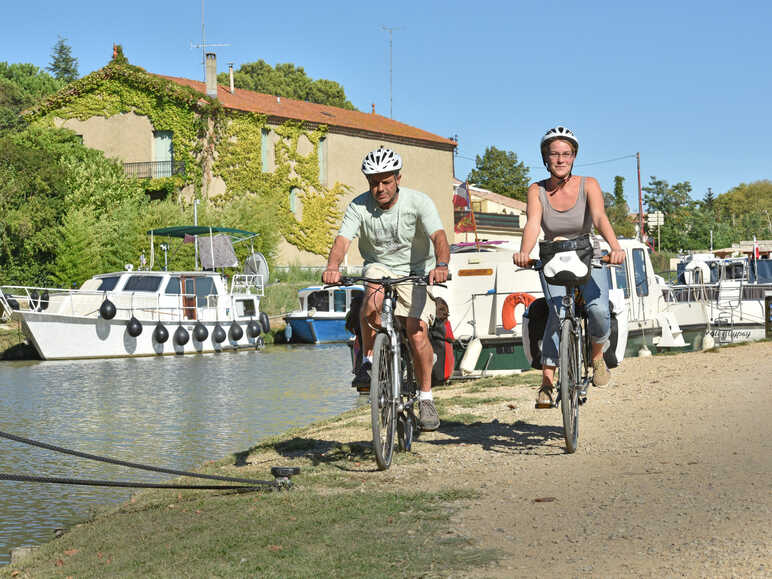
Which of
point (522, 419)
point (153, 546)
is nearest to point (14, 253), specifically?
point (522, 419)

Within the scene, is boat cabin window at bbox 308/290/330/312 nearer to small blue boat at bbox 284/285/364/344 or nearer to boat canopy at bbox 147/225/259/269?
small blue boat at bbox 284/285/364/344

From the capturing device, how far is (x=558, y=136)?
7.74m

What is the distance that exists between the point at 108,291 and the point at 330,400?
53.1 feet

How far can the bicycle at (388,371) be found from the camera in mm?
6941

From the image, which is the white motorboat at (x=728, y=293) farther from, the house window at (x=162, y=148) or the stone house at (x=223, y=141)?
the house window at (x=162, y=148)

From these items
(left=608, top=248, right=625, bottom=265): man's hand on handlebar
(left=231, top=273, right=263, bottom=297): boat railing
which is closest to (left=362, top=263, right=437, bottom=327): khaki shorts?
(left=608, top=248, right=625, bottom=265): man's hand on handlebar

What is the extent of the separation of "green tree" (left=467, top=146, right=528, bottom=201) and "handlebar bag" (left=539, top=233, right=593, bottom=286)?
269 feet

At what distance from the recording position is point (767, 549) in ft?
15.1

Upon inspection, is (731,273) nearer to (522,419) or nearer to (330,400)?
(330,400)

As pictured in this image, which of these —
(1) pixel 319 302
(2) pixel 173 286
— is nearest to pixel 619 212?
(1) pixel 319 302

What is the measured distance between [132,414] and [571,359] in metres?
10.5

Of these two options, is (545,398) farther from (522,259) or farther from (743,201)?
(743,201)

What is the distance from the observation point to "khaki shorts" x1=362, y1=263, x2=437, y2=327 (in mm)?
7422

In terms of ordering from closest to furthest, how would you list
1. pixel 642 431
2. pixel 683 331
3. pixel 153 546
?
1. pixel 153 546
2. pixel 642 431
3. pixel 683 331
